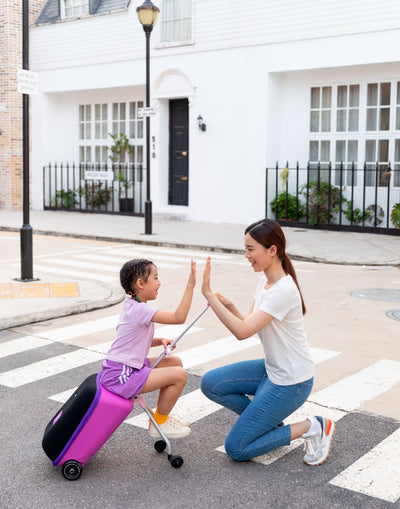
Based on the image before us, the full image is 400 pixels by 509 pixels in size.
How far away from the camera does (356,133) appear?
17109mm

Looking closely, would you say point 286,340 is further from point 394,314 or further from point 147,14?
point 147,14

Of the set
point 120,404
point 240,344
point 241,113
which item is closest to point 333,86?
point 241,113

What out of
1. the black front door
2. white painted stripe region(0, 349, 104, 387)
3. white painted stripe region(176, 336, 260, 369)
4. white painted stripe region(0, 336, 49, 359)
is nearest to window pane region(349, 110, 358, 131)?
the black front door

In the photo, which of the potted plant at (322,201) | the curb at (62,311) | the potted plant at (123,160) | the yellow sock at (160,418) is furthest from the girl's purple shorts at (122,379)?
the potted plant at (123,160)

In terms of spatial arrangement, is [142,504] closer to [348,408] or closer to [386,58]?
[348,408]

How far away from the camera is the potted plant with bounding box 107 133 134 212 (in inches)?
845

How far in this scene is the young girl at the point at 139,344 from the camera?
4160 millimetres

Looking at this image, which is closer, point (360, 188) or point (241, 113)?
point (360, 188)

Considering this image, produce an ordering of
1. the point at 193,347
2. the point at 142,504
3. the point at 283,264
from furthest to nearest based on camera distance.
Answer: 1. the point at 193,347
2. the point at 283,264
3. the point at 142,504

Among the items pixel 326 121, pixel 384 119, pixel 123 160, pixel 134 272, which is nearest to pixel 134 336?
pixel 134 272

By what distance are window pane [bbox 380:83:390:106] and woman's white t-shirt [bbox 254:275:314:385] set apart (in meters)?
13.3

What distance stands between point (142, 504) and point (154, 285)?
1230 mm

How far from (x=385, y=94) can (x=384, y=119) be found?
1.85ft

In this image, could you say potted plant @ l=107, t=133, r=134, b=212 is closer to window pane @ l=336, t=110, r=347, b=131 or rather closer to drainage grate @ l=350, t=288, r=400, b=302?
window pane @ l=336, t=110, r=347, b=131
